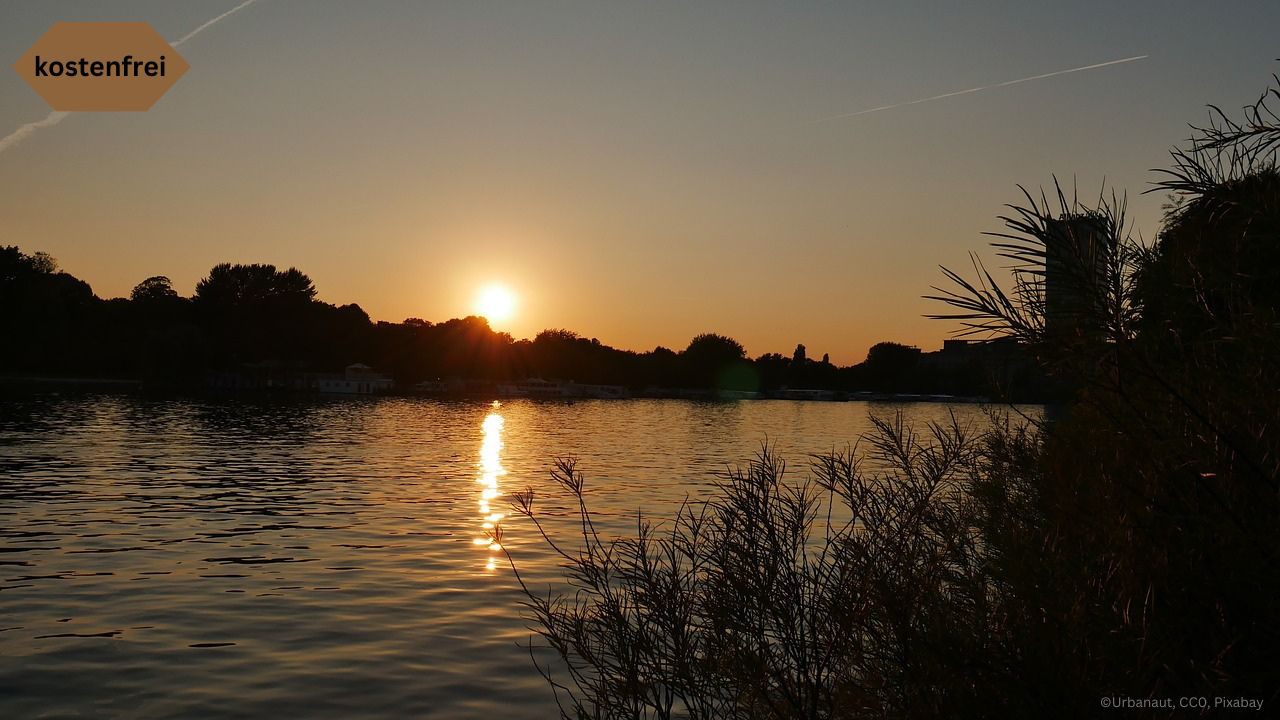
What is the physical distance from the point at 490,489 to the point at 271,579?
17.1m

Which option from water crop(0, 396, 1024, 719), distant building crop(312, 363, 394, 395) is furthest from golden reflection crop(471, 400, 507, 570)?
distant building crop(312, 363, 394, 395)

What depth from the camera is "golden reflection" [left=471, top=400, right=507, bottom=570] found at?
2113cm

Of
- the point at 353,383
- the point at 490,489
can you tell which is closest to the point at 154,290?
the point at 353,383

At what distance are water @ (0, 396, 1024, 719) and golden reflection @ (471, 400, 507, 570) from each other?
6.6 inches

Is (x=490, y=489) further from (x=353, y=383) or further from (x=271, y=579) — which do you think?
(x=353, y=383)

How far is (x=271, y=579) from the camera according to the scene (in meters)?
17.7

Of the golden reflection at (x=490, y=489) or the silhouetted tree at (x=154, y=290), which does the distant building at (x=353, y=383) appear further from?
the golden reflection at (x=490, y=489)

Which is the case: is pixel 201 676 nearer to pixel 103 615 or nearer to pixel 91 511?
pixel 103 615

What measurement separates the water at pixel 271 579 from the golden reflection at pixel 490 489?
0.55ft

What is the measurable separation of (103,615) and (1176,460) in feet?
50.0

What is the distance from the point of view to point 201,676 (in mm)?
11828

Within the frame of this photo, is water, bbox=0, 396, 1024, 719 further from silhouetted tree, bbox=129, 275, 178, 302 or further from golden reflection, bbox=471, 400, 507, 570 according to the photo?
silhouetted tree, bbox=129, 275, 178, 302

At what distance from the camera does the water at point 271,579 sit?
1151 cm

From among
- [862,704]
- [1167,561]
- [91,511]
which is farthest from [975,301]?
[91,511]
